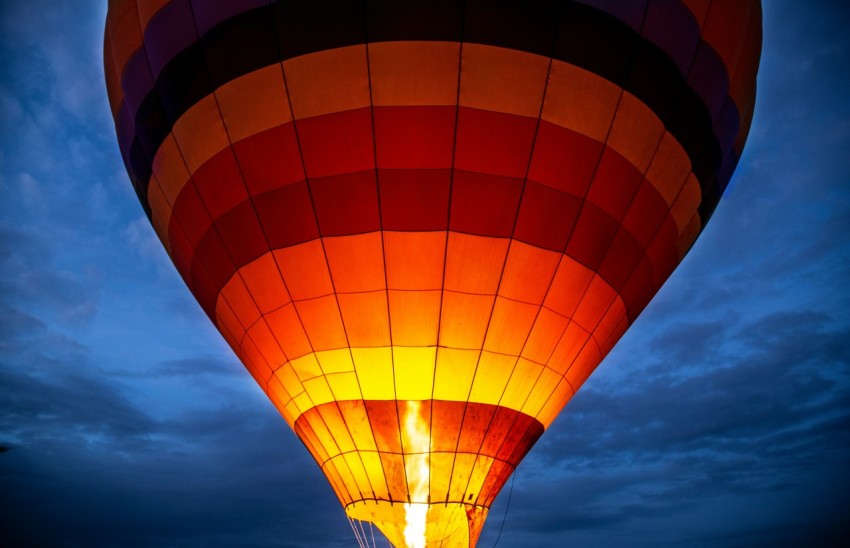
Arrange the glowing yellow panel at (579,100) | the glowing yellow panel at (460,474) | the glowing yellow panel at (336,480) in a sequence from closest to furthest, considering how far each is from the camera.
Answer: the glowing yellow panel at (579,100)
the glowing yellow panel at (460,474)
the glowing yellow panel at (336,480)

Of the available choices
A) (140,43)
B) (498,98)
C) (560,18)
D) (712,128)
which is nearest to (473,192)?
(498,98)

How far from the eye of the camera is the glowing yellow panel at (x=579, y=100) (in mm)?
4914

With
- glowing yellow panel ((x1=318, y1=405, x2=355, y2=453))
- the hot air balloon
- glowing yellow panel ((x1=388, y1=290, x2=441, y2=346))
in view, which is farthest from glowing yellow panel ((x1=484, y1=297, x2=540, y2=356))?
glowing yellow panel ((x1=318, y1=405, x2=355, y2=453))

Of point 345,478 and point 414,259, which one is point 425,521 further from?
point 414,259

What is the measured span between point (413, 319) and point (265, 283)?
4.17 ft

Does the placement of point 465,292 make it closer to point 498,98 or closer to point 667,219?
point 498,98

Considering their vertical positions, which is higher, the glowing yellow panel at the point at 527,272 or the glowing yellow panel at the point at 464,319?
the glowing yellow panel at the point at 527,272

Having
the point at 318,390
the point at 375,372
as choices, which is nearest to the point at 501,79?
the point at 375,372

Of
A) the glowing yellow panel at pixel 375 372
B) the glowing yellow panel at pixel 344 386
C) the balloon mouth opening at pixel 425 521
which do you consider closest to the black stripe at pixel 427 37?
the glowing yellow panel at pixel 375 372

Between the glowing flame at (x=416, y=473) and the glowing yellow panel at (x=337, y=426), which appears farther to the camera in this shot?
the glowing yellow panel at (x=337, y=426)

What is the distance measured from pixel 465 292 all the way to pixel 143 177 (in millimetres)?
3408

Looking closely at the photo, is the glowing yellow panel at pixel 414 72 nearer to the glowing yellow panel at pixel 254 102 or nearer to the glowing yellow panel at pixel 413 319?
the glowing yellow panel at pixel 254 102

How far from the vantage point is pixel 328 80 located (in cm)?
481

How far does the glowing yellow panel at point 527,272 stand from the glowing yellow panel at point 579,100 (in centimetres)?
98
